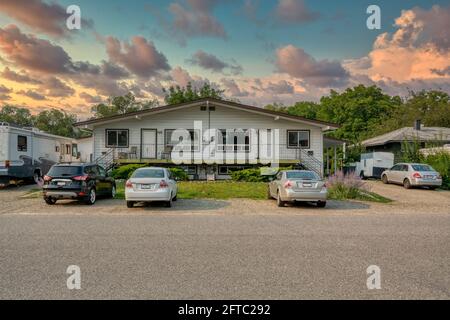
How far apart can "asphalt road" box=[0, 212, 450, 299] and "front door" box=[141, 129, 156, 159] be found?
17.9 meters

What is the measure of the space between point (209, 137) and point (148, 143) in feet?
15.3

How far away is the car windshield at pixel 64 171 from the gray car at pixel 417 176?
1993 centimetres

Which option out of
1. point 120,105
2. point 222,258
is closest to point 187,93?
point 120,105

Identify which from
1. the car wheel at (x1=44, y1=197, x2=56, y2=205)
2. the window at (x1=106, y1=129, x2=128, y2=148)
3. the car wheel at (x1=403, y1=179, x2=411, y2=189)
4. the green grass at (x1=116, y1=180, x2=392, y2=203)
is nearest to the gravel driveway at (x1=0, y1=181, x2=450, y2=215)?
the car wheel at (x1=44, y1=197, x2=56, y2=205)

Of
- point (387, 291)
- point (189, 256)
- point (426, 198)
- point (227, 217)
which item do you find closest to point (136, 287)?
point (189, 256)

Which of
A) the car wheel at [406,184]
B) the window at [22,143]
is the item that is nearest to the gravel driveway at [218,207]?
the window at [22,143]

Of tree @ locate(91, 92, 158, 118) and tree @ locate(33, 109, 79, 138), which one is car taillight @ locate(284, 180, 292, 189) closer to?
tree @ locate(91, 92, 158, 118)

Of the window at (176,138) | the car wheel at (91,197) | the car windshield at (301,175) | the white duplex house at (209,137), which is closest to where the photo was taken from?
the car windshield at (301,175)

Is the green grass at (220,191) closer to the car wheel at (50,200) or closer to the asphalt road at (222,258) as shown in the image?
the car wheel at (50,200)

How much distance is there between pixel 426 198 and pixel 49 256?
18.7m

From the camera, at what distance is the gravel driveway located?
47.1 ft

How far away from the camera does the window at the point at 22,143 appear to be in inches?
890
